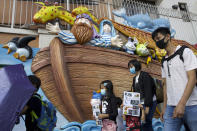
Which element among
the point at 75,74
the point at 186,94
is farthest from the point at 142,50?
the point at 186,94

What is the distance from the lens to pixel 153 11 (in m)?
7.64

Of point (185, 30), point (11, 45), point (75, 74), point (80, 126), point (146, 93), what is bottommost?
point (80, 126)

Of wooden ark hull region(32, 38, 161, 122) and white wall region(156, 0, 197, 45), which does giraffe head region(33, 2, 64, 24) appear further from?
white wall region(156, 0, 197, 45)

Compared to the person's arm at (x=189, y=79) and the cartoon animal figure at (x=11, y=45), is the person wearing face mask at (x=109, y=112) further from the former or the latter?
the cartoon animal figure at (x=11, y=45)

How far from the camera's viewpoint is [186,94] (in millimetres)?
1624

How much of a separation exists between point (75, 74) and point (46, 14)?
165 cm

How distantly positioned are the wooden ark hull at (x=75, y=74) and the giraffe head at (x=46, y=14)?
88 centimetres

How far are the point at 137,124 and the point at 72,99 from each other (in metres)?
1.44

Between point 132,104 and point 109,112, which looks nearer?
point 132,104

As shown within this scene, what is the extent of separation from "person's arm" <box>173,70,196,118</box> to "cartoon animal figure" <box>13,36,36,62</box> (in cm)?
303

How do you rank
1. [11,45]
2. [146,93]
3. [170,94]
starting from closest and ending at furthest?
[170,94]
[146,93]
[11,45]

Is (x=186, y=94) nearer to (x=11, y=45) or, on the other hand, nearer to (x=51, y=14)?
(x=11, y=45)

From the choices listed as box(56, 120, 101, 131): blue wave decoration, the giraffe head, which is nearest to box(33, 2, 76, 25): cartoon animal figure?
the giraffe head

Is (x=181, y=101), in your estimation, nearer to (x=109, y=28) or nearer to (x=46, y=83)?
(x=46, y=83)
